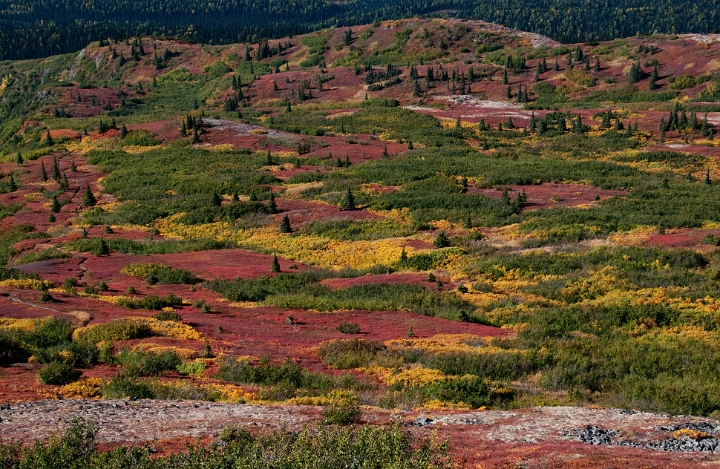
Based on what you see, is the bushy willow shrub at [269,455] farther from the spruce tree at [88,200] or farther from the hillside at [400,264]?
the spruce tree at [88,200]

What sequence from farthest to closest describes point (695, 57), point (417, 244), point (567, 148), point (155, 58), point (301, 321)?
point (155, 58)
point (695, 57)
point (567, 148)
point (417, 244)
point (301, 321)

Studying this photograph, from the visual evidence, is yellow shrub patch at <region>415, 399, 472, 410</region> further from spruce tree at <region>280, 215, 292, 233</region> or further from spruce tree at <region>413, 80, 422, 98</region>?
spruce tree at <region>413, 80, 422, 98</region>

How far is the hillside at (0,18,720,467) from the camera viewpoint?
1797cm

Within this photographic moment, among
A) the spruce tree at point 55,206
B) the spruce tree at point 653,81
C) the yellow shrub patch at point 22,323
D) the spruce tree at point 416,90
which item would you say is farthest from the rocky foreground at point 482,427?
the spruce tree at point 416,90

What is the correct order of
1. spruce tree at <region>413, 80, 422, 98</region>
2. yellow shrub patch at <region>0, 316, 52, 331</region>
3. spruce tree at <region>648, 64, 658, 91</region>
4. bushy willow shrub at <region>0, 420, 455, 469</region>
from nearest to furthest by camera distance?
bushy willow shrub at <region>0, 420, 455, 469</region>
yellow shrub patch at <region>0, 316, 52, 331</region>
spruce tree at <region>648, 64, 658, 91</region>
spruce tree at <region>413, 80, 422, 98</region>

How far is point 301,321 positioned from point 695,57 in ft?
366

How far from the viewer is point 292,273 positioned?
132 feet

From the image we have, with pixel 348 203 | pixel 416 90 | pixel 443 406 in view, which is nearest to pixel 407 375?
pixel 443 406

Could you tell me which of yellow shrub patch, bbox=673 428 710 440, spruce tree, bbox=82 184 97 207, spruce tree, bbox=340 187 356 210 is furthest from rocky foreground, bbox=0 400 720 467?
spruce tree, bbox=82 184 97 207

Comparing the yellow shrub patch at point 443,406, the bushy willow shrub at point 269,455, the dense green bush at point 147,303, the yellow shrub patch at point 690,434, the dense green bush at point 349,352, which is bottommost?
the dense green bush at point 147,303

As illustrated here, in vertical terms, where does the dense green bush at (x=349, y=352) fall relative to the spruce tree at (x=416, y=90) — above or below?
below

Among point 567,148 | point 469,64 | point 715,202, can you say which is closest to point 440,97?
point 469,64

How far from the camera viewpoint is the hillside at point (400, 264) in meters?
18.0

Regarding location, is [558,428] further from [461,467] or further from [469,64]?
[469,64]
